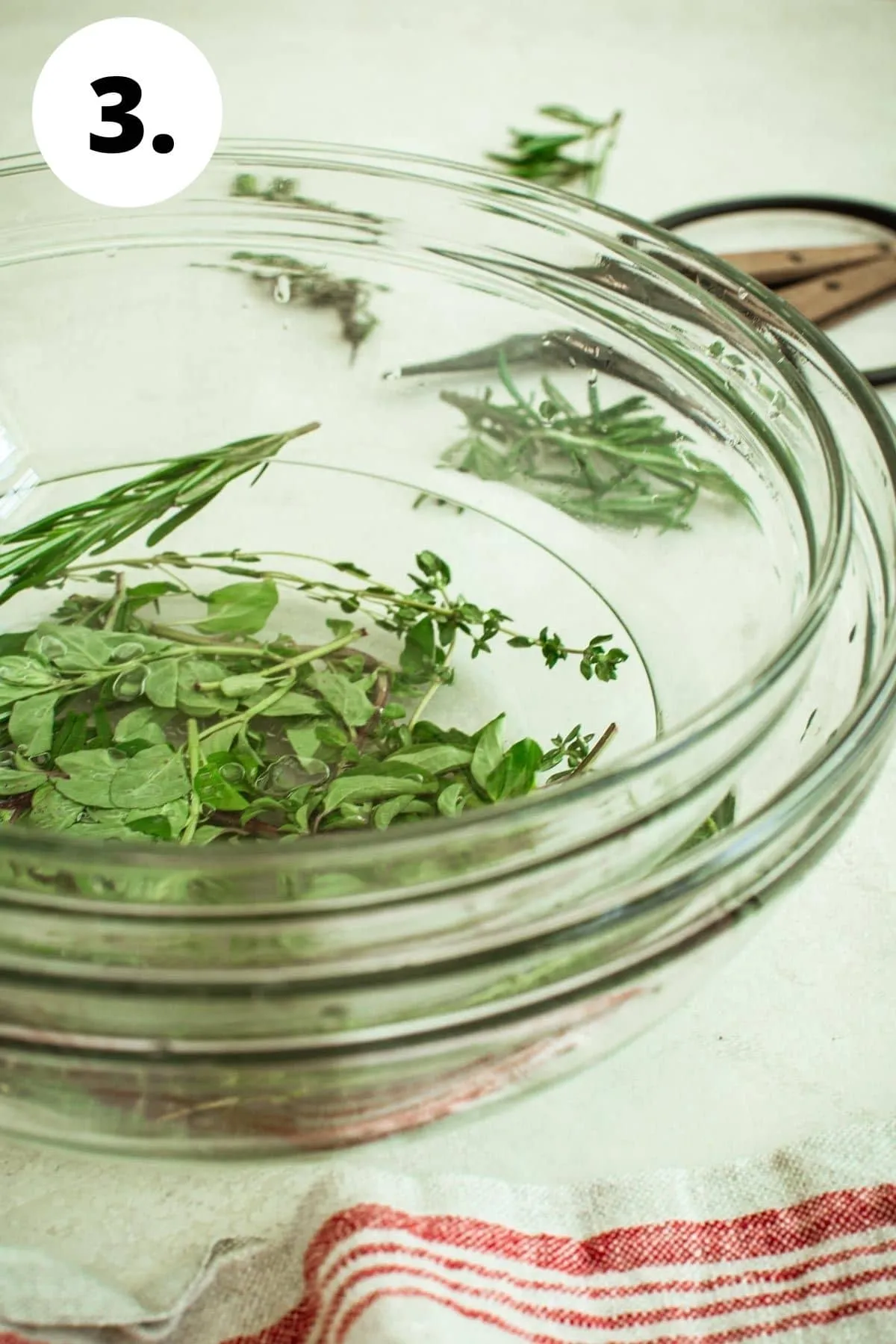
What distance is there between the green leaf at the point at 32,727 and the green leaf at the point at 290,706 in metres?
0.10

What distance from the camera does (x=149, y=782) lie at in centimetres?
63

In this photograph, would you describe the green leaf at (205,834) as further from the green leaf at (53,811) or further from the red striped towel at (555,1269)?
the red striped towel at (555,1269)

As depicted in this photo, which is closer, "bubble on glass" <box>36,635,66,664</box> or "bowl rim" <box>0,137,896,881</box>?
"bowl rim" <box>0,137,896,881</box>

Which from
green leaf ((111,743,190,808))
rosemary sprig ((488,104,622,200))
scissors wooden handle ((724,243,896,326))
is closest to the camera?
green leaf ((111,743,190,808))

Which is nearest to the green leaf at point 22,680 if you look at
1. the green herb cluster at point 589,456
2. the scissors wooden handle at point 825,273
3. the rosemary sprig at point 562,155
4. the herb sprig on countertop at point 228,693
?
the herb sprig on countertop at point 228,693

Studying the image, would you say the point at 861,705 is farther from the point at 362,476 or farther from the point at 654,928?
the point at 362,476

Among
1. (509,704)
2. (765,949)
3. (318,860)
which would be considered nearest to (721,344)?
(509,704)

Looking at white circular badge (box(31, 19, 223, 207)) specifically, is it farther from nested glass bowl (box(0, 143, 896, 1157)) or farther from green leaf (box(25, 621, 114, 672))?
green leaf (box(25, 621, 114, 672))

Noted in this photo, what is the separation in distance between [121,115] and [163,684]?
1.06 ft

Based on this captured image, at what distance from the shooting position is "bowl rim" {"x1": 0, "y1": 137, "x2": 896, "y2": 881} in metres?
0.42

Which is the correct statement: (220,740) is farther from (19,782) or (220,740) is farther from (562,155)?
(562,155)

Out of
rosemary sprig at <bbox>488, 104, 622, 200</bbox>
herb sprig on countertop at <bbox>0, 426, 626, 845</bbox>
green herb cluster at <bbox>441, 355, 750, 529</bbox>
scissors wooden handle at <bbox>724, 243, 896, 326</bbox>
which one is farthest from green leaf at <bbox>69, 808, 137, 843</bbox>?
rosemary sprig at <bbox>488, 104, 622, 200</bbox>

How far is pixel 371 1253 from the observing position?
0.52 meters

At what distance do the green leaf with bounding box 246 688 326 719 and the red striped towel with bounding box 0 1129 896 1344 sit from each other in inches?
9.2
